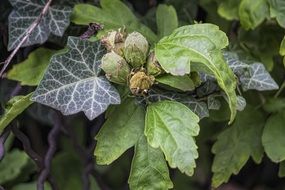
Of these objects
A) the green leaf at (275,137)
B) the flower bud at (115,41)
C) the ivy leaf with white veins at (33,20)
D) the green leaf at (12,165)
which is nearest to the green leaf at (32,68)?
the ivy leaf with white veins at (33,20)

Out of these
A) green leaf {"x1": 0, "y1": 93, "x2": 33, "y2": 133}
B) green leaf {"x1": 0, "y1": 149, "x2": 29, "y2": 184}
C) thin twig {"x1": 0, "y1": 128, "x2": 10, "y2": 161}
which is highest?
green leaf {"x1": 0, "y1": 93, "x2": 33, "y2": 133}

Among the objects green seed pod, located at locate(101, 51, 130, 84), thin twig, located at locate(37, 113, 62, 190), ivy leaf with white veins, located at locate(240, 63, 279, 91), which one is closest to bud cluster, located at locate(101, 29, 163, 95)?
green seed pod, located at locate(101, 51, 130, 84)

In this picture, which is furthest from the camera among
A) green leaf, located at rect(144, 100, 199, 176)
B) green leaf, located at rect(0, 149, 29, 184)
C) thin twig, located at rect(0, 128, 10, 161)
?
green leaf, located at rect(0, 149, 29, 184)

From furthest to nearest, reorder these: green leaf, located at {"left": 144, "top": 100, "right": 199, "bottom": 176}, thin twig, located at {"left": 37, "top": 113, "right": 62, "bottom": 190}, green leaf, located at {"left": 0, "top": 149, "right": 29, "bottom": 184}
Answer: green leaf, located at {"left": 0, "top": 149, "right": 29, "bottom": 184} < thin twig, located at {"left": 37, "top": 113, "right": 62, "bottom": 190} < green leaf, located at {"left": 144, "top": 100, "right": 199, "bottom": 176}

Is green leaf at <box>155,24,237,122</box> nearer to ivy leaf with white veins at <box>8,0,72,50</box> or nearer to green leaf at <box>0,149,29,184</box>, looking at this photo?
ivy leaf with white veins at <box>8,0,72,50</box>

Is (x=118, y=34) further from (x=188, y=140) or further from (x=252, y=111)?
(x=252, y=111)

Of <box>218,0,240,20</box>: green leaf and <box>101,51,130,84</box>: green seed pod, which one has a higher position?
<box>101,51,130,84</box>: green seed pod

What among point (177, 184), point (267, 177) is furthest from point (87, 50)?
point (267, 177)
